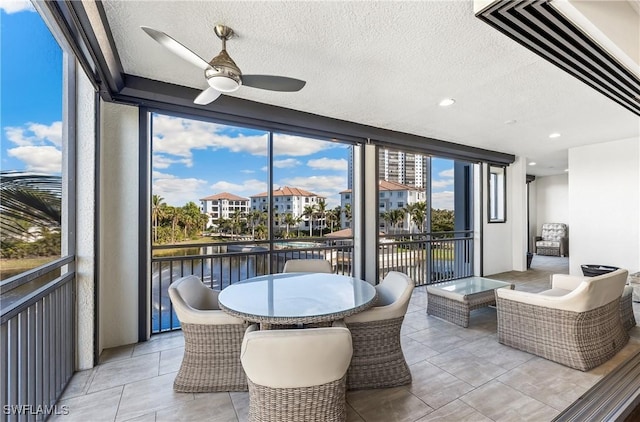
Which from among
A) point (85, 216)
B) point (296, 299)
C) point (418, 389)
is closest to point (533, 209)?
point (418, 389)

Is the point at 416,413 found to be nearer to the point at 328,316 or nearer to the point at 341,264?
the point at 328,316

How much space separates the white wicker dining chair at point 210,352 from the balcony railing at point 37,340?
0.75 meters

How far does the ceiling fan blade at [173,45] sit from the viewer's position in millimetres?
1672

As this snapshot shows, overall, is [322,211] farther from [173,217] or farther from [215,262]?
[173,217]

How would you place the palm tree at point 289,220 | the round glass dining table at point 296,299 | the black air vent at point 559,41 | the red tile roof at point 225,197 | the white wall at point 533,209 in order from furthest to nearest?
the white wall at point 533,209 → the palm tree at point 289,220 → the red tile roof at point 225,197 → the round glass dining table at point 296,299 → the black air vent at point 559,41

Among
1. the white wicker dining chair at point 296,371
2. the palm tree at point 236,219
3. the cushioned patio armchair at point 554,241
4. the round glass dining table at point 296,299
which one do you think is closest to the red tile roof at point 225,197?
the palm tree at point 236,219

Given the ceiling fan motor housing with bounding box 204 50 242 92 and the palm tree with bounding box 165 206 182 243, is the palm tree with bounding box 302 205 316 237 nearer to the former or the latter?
the palm tree with bounding box 165 206 182 243

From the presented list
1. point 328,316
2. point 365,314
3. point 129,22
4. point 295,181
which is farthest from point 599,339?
point 129,22

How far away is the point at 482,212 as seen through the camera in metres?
6.17

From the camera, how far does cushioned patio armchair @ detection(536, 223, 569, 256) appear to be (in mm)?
8916

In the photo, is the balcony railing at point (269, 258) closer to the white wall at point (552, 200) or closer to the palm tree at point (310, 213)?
the palm tree at point (310, 213)

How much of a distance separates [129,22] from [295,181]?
266cm

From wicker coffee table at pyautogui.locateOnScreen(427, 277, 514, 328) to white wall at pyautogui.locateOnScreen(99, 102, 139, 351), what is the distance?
11.3 feet

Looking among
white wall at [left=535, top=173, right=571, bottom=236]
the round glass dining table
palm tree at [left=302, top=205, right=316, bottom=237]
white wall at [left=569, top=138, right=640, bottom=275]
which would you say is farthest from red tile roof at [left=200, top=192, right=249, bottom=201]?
white wall at [left=535, top=173, right=571, bottom=236]
